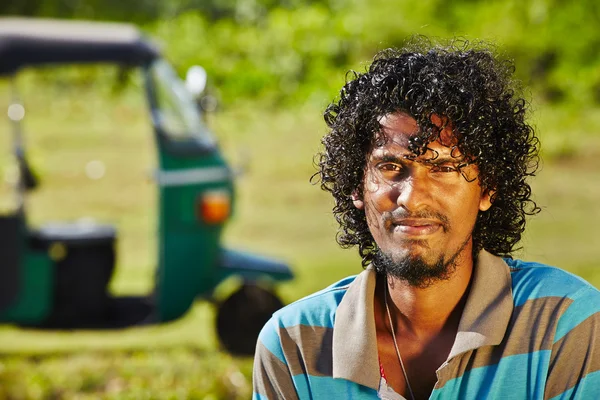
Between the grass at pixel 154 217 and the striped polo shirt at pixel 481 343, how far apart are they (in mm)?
521

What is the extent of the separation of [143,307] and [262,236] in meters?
4.40

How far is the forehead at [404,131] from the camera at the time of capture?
2.22 m

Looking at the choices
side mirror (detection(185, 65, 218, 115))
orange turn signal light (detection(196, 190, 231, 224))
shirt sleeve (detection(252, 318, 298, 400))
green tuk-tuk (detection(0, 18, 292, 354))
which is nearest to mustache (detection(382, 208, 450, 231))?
shirt sleeve (detection(252, 318, 298, 400))

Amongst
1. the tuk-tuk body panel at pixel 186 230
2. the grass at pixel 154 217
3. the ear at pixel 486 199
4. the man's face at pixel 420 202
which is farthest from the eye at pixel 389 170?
the tuk-tuk body panel at pixel 186 230

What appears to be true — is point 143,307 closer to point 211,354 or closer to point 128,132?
point 211,354

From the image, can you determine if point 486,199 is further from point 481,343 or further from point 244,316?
point 244,316

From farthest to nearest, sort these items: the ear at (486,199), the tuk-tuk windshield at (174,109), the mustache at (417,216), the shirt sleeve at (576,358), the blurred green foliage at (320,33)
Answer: the blurred green foliage at (320,33) < the tuk-tuk windshield at (174,109) < the ear at (486,199) < the mustache at (417,216) < the shirt sleeve at (576,358)

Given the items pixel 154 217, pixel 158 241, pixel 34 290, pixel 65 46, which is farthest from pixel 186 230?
pixel 154 217

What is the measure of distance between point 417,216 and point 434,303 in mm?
206

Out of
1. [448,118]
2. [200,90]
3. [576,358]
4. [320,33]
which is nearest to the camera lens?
[576,358]

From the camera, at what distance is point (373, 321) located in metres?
2.26

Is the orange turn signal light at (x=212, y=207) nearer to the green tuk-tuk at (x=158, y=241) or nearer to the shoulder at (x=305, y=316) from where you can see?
the green tuk-tuk at (x=158, y=241)

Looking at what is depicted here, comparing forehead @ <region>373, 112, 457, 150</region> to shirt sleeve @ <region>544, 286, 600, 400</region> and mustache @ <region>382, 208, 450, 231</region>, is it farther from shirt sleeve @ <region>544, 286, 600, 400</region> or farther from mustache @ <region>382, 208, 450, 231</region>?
shirt sleeve @ <region>544, 286, 600, 400</region>

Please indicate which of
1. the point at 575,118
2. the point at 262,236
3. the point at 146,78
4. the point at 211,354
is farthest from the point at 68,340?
the point at 575,118
